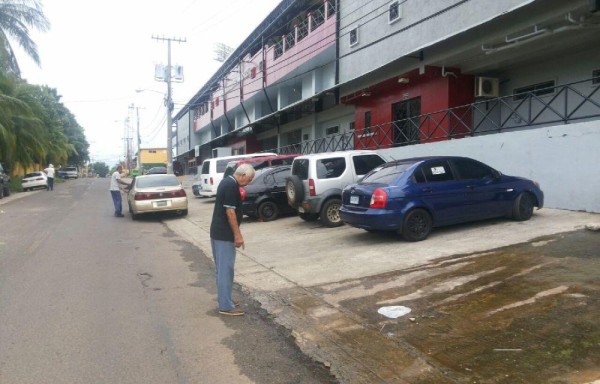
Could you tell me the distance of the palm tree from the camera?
1160 inches

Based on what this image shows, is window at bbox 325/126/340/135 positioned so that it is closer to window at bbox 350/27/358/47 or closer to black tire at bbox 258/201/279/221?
window at bbox 350/27/358/47

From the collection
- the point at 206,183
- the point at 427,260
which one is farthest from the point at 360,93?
the point at 427,260

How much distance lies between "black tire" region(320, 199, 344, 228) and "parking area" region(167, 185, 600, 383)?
1.41 meters

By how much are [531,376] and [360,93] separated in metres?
16.6

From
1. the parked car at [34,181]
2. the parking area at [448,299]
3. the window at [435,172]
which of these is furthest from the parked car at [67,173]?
the window at [435,172]

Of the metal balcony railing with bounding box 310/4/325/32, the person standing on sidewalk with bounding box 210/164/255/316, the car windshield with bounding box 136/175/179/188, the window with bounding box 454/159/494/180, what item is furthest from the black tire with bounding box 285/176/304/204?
the metal balcony railing with bounding box 310/4/325/32

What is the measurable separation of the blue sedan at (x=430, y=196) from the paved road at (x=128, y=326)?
307 cm

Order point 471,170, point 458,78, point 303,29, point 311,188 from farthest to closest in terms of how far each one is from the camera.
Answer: point 303,29, point 458,78, point 311,188, point 471,170

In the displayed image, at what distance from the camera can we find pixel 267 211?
45.0 feet

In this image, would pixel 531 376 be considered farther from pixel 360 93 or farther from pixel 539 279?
pixel 360 93

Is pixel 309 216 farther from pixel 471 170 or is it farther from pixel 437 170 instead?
pixel 471 170

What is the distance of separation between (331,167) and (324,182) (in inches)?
17.8

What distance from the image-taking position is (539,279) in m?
5.91

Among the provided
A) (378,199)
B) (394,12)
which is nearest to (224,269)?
(378,199)
